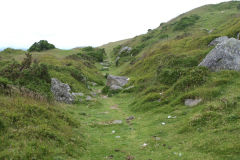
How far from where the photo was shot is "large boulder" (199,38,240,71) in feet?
68.7

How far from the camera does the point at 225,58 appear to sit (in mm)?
21328

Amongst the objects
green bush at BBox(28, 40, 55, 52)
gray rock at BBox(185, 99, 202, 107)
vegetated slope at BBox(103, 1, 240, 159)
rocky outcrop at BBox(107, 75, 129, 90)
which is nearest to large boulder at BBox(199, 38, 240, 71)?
vegetated slope at BBox(103, 1, 240, 159)

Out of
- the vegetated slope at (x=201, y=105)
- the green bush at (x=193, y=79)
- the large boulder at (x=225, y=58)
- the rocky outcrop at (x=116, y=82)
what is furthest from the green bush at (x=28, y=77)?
the large boulder at (x=225, y=58)

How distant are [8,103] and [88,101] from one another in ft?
52.1

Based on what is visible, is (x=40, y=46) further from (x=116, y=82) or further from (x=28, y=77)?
(x=28, y=77)

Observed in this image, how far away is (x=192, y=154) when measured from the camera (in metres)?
9.72

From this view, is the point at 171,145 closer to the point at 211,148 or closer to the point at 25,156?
the point at 211,148

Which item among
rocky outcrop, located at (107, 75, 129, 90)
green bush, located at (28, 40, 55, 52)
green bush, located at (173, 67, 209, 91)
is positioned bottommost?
rocky outcrop, located at (107, 75, 129, 90)

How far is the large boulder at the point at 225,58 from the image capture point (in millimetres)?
20938

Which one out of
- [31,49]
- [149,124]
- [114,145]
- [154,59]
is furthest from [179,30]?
[114,145]

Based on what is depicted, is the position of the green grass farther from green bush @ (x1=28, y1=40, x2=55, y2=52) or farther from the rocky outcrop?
green bush @ (x1=28, y1=40, x2=55, y2=52)

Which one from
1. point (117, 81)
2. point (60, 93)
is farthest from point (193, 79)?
point (117, 81)

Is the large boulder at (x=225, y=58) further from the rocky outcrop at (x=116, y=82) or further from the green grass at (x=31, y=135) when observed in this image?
the rocky outcrop at (x=116, y=82)

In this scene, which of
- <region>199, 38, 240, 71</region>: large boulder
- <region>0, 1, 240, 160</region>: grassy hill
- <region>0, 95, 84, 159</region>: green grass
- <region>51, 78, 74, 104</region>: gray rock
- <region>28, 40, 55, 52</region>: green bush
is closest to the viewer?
<region>0, 95, 84, 159</region>: green grass
